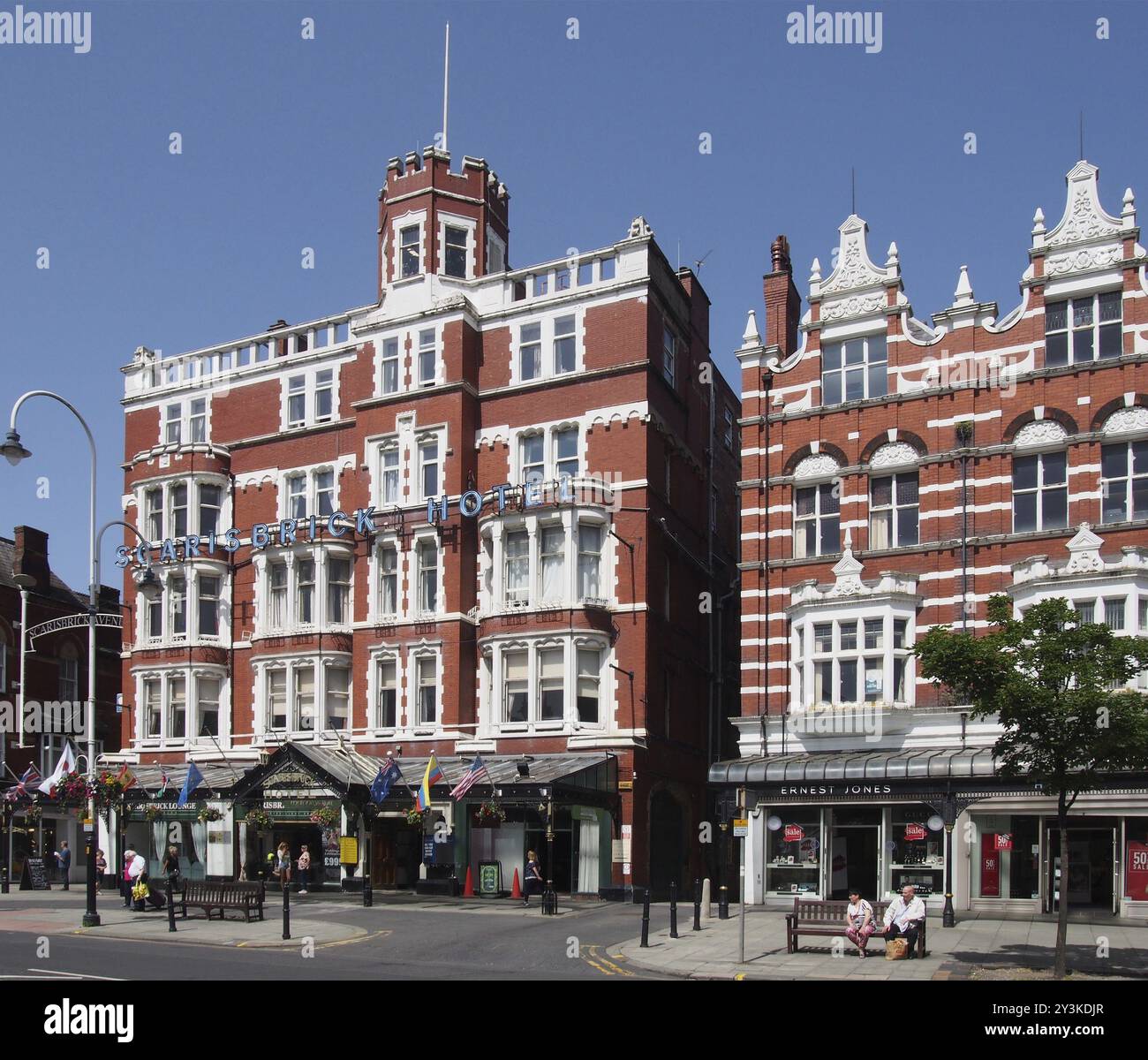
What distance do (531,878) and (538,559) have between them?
9913 mm

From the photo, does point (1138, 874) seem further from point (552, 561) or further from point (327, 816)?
point (327, 816)

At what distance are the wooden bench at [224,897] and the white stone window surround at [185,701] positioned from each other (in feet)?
53.0

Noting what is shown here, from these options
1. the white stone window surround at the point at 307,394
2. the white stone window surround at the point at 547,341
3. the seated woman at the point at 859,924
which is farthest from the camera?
the white stone window surround at the point at 307,394

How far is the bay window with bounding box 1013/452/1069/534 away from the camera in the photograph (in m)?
34.4

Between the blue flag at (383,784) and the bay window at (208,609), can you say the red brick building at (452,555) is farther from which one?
the blue flag at (383,784)

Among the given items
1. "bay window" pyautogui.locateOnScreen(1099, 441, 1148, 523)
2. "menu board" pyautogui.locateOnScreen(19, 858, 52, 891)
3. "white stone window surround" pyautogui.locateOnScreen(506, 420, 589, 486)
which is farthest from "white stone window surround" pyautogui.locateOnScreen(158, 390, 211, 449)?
"bay window" pyautogui.locateOnScreen(1099, 441, 1148, 523)

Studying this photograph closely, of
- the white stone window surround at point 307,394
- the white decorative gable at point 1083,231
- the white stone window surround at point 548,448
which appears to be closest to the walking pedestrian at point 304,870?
the white stone window surround at point 548,448

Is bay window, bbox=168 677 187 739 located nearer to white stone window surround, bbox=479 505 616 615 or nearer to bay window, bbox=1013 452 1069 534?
white stone window surround, bbox=479 505 616 615

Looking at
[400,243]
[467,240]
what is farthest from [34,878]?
[467,240]

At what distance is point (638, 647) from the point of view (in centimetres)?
4031

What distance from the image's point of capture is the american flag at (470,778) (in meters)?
36.0

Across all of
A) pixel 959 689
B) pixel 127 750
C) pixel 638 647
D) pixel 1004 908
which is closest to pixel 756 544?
pixel 638 647

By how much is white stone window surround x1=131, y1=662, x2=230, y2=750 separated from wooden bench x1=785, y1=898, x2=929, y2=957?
2733 centimetres

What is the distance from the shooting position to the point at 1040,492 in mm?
34625
